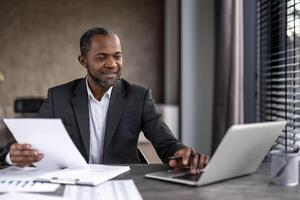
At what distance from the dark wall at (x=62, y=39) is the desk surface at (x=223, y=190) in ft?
12.4

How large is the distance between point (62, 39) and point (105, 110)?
332 centimetres

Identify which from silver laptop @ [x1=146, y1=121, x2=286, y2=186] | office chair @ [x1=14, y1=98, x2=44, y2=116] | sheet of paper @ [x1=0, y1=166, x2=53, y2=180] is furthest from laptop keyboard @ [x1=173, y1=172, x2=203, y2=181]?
office chair @ [x1=14, y1=98, x2=44, y2=116]

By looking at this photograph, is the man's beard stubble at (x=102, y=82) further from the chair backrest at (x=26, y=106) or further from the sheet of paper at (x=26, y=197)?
the chair backrest at (x=26, y=106)

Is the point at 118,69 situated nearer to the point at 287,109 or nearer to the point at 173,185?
the point at 173,185

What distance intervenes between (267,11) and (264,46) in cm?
26

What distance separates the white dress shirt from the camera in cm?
197

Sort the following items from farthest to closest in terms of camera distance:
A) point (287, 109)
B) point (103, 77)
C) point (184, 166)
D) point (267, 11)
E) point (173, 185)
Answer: point (267, 11)
point (287, 109)
point (103, 77)
point (184, 166)
point (173, 185)

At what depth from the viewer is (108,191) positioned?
4.11 feet

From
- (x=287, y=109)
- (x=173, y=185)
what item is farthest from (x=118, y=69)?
(x=287, y=109)

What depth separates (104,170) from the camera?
4.98 feet

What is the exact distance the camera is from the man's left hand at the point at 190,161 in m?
1.46

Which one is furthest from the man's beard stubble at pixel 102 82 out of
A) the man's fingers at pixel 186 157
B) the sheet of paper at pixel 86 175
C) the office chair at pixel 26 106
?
the office chair at pixel 26 106

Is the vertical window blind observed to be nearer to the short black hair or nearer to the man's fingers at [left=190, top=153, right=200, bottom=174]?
the man's fingers at [left=190, top=153, right=200, bottom=174]

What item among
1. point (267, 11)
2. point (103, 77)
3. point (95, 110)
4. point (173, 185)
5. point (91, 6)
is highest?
point (91, 6)
